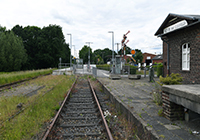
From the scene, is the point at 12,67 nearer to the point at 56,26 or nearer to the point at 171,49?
the point at 56,26

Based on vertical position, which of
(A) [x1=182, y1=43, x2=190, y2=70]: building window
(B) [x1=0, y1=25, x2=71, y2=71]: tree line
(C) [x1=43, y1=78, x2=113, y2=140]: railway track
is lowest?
(C) [x1=43, y1=78, x2=113, y2=140]: railway track

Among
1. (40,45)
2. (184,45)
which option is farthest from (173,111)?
(40,45)

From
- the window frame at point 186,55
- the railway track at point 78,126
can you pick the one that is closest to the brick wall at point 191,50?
the window frame at point 186,55

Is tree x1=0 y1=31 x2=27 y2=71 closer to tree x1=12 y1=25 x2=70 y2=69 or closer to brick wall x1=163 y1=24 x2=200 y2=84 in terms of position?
tree x1=12 y1=25 x2=70 y2=69

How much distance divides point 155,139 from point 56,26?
178ft

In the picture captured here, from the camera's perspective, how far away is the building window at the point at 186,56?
380 inches

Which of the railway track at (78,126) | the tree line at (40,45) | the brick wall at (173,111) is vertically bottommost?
the railway track at (78,126)

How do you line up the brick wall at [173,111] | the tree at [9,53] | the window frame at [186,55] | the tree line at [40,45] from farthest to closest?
the tree line at [40,45], the tree at [9,53], the window frame at [186,55], the brick wall at [173,111]

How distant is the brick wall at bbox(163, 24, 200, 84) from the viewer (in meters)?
8.67

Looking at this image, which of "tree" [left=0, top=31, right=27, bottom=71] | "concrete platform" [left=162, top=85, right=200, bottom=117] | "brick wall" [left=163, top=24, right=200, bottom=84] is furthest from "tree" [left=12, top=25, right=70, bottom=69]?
"concrete platform" [left=162, top=85, right=200, bottom=117]

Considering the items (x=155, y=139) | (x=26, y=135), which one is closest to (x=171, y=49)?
(x=155, y=139)

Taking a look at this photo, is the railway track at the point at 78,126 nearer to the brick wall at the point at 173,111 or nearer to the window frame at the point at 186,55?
the brick wall at the point at 173,111

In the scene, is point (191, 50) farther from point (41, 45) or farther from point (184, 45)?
point (41, 45)

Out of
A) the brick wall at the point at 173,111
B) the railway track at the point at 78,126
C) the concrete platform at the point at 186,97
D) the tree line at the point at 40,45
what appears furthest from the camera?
the tree line at the point at 40,45
